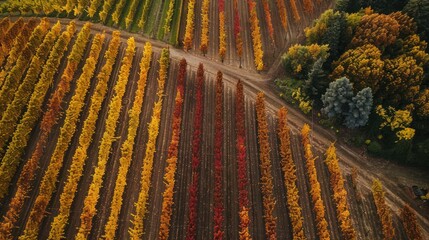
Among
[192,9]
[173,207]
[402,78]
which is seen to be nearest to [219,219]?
[173,207]

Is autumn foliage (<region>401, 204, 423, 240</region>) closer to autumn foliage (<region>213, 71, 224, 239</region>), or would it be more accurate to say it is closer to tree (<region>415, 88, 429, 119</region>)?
tree (<region>415, 88, 429, 119</region>)

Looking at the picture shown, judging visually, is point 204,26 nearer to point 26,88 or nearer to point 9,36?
point 26,88

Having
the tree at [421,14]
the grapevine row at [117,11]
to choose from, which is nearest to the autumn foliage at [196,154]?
the grapevine row at [117,11]

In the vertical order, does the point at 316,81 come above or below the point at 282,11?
below

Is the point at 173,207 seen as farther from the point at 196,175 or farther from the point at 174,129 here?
the point at 174,129

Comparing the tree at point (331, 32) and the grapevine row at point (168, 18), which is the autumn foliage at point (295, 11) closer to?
the tree at point (331, 32)

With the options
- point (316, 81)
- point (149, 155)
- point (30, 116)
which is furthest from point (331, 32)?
point (30, 116)

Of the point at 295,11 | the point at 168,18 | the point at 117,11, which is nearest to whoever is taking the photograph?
the point at 168,18
